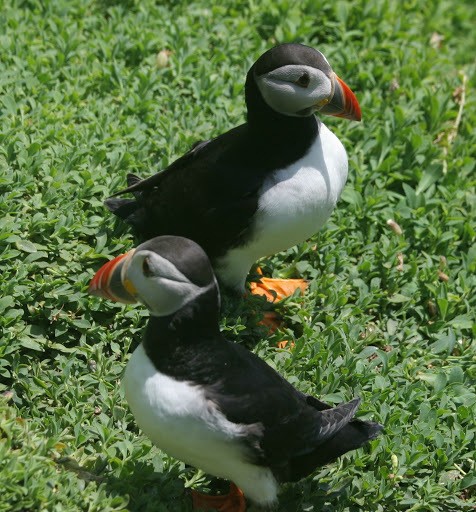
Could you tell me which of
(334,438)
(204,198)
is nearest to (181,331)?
(334,438)

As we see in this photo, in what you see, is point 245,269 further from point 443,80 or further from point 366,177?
point 443,80

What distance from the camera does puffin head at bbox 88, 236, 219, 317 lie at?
3617mm

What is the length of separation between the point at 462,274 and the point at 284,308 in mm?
1115

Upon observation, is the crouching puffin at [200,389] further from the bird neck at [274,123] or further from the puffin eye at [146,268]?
the bird neck at [274,123]

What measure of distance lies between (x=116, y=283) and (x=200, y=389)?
535 millimetres

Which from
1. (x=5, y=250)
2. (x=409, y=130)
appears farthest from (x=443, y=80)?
(x=5, y=250)

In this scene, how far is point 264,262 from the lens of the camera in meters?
5.42

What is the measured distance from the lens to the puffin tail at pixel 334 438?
3.95m

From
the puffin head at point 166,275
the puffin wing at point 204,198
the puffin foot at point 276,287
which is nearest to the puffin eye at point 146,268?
the puffin head at point 166,275

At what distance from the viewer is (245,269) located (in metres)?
4.93

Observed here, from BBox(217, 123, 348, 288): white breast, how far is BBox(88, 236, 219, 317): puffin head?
3.21 feet

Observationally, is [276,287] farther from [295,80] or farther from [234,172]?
[295,80]

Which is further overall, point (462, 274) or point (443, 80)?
point (443, 80)

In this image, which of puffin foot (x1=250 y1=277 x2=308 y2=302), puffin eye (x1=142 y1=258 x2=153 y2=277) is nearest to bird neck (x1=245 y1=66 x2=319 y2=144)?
puffin foot (x1=250 y1=277 x2=308 y2=302)
